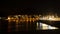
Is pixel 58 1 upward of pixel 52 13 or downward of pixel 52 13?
upward

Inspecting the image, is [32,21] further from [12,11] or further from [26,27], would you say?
[12,11]

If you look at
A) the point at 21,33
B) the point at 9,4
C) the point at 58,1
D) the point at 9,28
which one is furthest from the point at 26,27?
the point at 58,1

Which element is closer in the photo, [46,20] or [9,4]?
[9,4]

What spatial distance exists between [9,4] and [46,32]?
0.57 metres

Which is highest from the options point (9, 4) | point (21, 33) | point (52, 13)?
point (9, 4)

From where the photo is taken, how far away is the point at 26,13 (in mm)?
1496

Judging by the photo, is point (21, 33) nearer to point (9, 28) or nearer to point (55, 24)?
point (9, 28)

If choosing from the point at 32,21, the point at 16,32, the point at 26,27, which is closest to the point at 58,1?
the point at 32,21

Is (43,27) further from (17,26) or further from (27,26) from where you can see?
(17,26)

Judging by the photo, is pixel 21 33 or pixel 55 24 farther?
pixel 55 24

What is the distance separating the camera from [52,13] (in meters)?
1.54

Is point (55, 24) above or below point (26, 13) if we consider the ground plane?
below

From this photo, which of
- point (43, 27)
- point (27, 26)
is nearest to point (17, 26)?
point (27, 26)

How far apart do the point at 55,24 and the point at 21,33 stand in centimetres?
46
